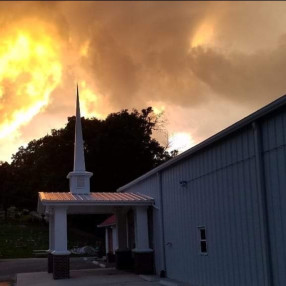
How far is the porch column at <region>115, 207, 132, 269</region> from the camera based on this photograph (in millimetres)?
24922

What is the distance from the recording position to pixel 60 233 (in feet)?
67.0

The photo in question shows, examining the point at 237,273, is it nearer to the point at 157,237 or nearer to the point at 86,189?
the point at 157,237

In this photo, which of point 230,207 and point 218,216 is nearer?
point 230,207

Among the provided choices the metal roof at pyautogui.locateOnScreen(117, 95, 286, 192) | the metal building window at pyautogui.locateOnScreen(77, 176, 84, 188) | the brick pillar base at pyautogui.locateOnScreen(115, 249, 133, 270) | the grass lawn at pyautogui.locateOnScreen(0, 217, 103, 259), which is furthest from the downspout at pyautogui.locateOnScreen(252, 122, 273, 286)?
the grass lawn at pyautogui.locateOnScreen(0, 217, 103, 259)

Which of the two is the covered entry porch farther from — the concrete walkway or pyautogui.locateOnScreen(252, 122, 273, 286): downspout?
pyautogui.locateOnScreen(252, 122, 273, 286): downspout

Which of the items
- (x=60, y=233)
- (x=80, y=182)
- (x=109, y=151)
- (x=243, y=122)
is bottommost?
(x=60, y=233)

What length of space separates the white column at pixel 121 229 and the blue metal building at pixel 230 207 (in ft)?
18.0

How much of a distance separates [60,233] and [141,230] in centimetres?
352

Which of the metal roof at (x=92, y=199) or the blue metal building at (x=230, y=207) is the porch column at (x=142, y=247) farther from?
the blue metal building at (x=230, y=207)

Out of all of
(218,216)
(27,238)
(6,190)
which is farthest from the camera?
(6,190)

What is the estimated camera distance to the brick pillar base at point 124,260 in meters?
24.9

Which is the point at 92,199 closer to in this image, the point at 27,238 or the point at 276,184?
the point at 276,184

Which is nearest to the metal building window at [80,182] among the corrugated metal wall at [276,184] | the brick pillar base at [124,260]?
the brick pillar base at [124,260]

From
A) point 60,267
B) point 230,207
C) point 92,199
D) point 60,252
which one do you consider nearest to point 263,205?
point 230,207
